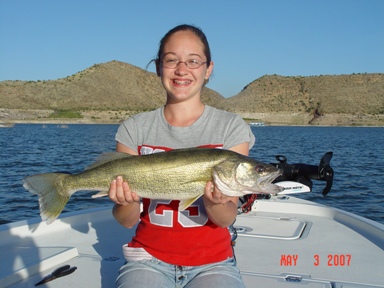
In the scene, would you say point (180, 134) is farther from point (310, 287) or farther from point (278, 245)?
point (278, 245)

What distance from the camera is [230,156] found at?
347cm

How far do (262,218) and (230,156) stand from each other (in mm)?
3893

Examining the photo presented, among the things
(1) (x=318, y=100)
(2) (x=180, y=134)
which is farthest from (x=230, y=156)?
(1) (x=318, y=100)

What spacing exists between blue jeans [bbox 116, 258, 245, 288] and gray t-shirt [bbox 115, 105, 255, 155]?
97 centimetres

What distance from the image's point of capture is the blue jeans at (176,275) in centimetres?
342

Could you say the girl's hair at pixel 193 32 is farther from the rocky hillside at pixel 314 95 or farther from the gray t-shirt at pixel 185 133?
the rocky hillside at pixel 314 95

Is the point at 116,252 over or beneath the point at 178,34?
beneath

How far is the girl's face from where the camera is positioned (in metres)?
3.96

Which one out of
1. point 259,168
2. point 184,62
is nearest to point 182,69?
point 184,62

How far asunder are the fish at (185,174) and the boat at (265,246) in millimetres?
1299

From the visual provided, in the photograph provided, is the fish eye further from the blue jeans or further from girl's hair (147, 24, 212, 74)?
girl's hair (147, 24, 212, 74)

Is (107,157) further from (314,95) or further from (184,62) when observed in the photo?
(314,95)

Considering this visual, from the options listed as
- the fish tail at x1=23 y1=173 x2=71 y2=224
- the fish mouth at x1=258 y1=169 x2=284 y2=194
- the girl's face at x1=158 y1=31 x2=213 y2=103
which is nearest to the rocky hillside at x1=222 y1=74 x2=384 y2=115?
the girl's face at x1=158 y1=31 x2=213 y2=103

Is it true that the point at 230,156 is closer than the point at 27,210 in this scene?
Yes
